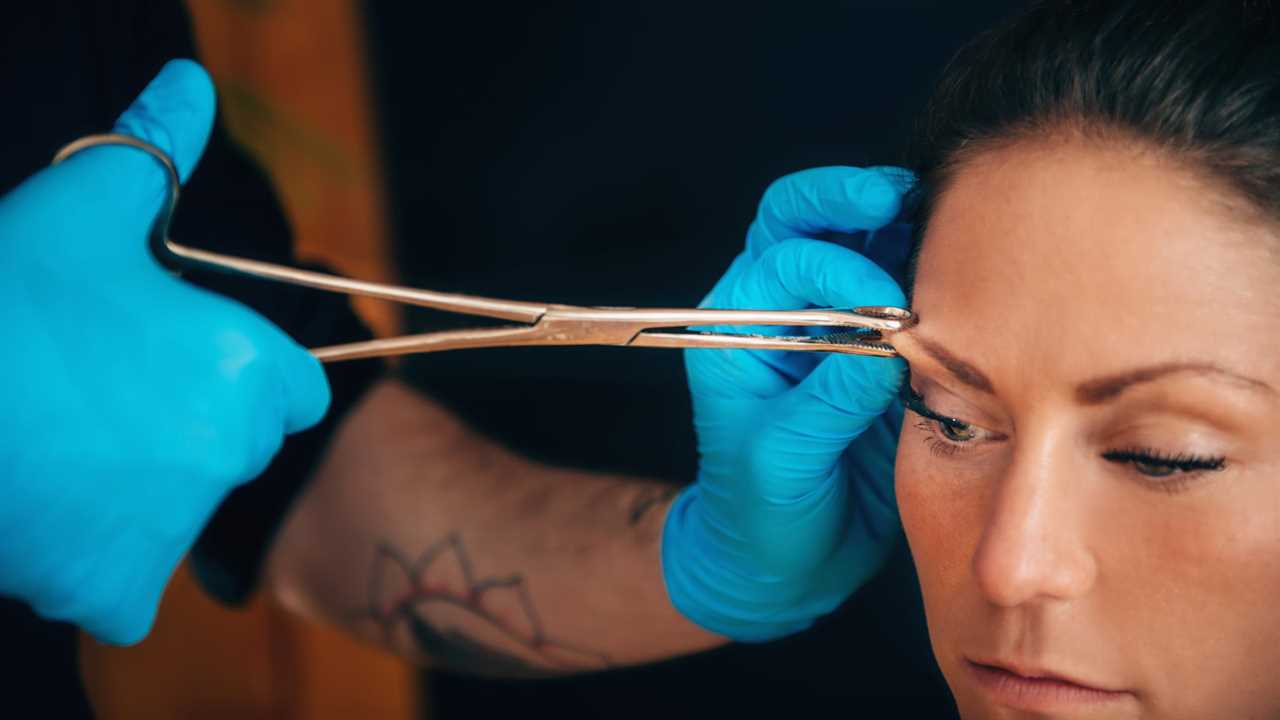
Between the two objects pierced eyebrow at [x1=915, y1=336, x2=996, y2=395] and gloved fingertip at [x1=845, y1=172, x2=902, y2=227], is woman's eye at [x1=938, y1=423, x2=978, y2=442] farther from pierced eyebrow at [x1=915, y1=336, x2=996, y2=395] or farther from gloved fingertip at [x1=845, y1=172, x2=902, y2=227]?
gloved fingertip at [x1=845, y1=172, x2=902, y2=227]

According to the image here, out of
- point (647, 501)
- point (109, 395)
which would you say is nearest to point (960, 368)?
point (647, 501)

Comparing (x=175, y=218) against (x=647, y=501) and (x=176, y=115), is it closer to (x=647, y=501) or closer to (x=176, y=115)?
(x=176, y=115)

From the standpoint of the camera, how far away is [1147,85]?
32.4 inches

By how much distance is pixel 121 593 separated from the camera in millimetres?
921

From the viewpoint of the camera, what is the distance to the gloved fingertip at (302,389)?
0.94 m

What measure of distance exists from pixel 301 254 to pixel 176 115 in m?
1.05

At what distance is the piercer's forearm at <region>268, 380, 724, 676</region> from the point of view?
1.29 meters

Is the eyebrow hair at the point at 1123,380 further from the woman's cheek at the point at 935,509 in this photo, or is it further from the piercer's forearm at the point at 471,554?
the piercer's forearm at the point at 471,554

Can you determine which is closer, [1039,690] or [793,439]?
[1039,690]

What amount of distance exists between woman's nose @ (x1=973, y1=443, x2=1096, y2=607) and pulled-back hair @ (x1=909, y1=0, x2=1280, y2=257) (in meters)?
0.25

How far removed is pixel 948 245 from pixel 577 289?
87cm

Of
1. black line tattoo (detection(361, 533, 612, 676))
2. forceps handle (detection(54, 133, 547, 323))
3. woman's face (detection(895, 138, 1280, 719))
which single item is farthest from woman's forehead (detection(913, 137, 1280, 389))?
black line tattoo (detection(361, 533, 612, 676))

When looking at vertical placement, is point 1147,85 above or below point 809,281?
above

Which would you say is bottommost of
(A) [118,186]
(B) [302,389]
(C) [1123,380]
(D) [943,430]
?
(B) [302,389]
